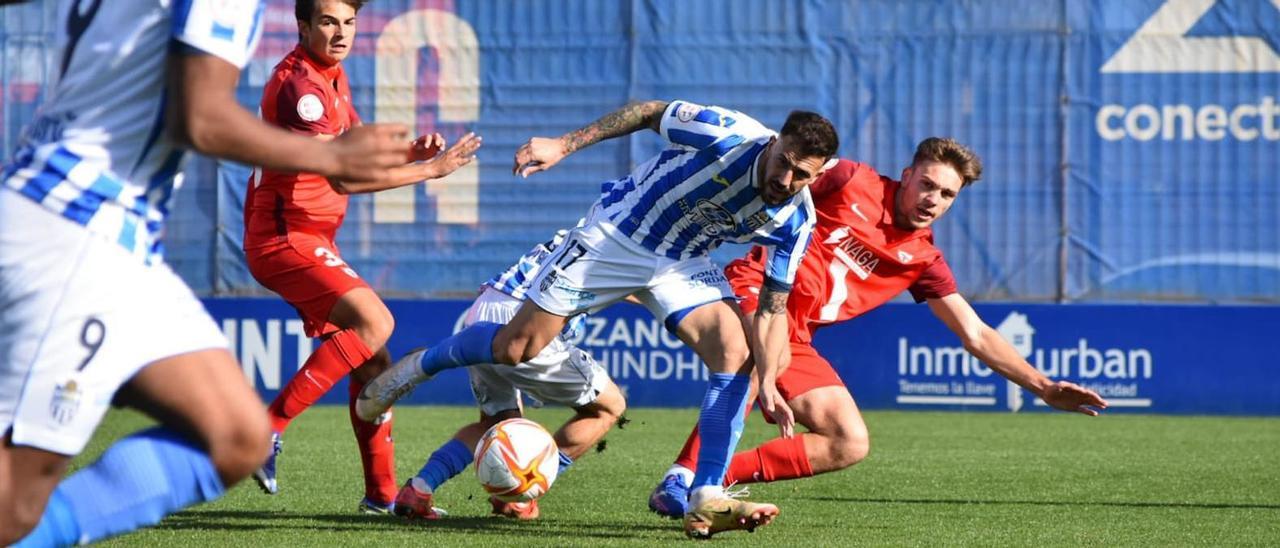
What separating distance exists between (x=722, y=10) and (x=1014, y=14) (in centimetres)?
269

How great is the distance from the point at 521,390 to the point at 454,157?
8.67ft

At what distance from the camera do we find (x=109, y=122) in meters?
3.44

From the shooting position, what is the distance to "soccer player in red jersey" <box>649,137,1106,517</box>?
22.1ft

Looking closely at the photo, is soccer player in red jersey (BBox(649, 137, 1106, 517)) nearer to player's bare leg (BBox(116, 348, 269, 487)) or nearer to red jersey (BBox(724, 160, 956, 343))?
red jersey (BBox(724, 160, 956, 343))

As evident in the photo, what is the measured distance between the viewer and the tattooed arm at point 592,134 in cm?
574

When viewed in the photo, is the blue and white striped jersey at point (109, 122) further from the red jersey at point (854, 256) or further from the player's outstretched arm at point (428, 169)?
the red jersey at point (854, 256)

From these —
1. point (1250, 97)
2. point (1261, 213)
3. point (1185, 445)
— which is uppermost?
point (1250, 97)

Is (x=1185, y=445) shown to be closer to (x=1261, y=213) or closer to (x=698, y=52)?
(x=1261, y=213)

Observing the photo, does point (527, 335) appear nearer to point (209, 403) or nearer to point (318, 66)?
point (318, 66)

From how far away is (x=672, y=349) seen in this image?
13.9 meters

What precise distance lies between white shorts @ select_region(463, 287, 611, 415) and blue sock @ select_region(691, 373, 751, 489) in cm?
85

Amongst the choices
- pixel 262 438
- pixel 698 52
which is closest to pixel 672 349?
→ pixel 698 52

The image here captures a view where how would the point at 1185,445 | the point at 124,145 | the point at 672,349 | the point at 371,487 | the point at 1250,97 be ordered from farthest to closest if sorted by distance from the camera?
the point at 1250,97 < the point at 672,349 < the point at 1185,445 < the point at 371,487 < the point at 124,145

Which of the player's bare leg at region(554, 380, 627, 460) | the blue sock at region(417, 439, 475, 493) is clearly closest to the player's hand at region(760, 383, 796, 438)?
the player's bare leg at region(554, 380, 627, 460)
